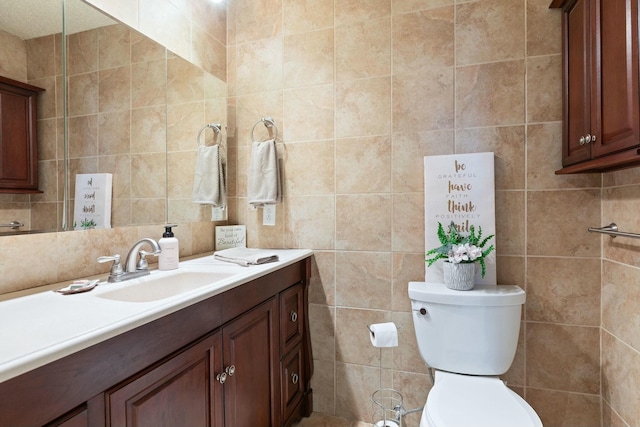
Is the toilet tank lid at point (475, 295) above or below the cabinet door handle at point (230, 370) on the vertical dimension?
above

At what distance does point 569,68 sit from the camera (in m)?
1.46

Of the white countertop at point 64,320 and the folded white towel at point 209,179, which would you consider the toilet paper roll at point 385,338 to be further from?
the folded white towel at point 209,179

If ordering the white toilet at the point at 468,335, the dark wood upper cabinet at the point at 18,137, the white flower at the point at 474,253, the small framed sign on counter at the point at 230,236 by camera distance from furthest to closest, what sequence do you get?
the small framed sign on counter at the point at 230,236
the white flower at the point at 474,253
the white toilet at the point at 468,335
the dark wood upper cabinet at the point at 18,137

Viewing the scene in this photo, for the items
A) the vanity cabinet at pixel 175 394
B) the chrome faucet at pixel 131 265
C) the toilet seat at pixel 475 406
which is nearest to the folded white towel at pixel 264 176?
the chrome faucet at pixel 131 265

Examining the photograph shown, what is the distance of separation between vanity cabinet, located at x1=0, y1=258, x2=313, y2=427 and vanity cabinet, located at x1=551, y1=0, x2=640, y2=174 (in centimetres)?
134

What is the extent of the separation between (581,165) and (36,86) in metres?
2.01

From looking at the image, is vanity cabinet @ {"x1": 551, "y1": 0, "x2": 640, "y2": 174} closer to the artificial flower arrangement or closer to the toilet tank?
the artificial flower arrangement

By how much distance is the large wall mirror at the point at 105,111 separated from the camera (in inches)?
43.5

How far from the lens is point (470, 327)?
56.4 inches

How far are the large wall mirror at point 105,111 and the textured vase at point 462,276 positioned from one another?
136cm

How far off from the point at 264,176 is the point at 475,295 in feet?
4.00

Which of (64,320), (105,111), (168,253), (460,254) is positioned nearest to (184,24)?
(105,111)

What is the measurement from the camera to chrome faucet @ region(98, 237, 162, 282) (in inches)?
48.1

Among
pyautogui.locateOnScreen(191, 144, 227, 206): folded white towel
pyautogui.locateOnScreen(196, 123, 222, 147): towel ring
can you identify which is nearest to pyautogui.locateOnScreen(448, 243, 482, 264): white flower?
pyautogui.locateOnScreen(191, 144, 227, 206): folded white towel
